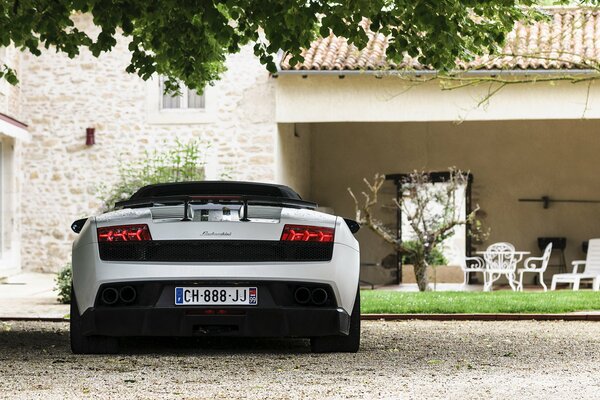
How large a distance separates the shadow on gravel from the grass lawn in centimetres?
383

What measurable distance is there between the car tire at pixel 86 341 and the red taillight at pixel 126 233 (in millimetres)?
556

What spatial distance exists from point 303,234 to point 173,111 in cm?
1486

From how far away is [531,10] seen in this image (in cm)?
1286

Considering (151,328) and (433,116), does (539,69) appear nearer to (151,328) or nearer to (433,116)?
(433,116)

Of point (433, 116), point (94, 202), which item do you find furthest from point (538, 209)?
point (94, 202)

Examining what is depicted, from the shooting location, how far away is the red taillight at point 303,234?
7418 millimetres

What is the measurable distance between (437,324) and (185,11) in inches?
164

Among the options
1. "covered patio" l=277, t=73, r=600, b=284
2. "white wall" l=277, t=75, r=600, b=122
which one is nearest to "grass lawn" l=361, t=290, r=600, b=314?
"white wall" l=277, t=75, r=600, b=122

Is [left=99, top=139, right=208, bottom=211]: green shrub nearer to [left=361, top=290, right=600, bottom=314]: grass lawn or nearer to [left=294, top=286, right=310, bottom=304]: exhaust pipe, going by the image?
[left=361, top=290, right=600, bottom=314]: grass lawn

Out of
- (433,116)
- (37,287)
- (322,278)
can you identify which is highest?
(433,116)

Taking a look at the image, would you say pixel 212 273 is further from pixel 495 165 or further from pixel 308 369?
pixel 495 165

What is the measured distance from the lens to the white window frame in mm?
21766

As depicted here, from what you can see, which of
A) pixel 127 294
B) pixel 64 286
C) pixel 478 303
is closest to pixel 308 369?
pixel 127 294

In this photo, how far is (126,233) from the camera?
736 cm
